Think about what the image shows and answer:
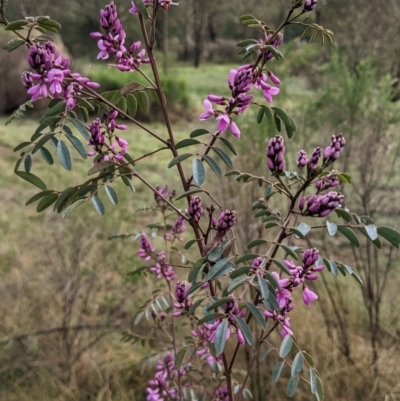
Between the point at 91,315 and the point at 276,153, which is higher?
the point at 276,153

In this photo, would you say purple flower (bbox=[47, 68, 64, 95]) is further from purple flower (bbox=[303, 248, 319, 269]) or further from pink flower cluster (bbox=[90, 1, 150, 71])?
purple flower (bbox=[303, 248, 319, 269])

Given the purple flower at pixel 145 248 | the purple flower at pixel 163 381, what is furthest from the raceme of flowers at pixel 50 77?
the purple flower at pixel 163 381

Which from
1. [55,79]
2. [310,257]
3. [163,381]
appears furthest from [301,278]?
[163,381]

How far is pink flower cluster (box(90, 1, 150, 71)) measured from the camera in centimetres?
64

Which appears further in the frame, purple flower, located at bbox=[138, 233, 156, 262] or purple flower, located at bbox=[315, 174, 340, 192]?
purple flower, located at bbox=[138, 233, 156, 262]

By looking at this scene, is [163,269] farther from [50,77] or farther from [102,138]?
[50,77]

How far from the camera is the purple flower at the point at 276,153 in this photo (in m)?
0.59

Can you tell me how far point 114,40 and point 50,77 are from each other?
0.47 feet

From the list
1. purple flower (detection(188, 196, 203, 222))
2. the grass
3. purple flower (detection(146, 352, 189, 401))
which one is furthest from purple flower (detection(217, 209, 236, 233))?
the grass

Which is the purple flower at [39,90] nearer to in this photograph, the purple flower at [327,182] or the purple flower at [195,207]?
the purple flower at [195,207]

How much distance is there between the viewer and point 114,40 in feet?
2.17

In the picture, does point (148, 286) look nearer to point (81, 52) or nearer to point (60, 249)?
point (60, 249)

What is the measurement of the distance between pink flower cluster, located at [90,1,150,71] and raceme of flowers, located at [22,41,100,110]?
7 cm

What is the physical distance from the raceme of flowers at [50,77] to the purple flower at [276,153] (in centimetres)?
27
